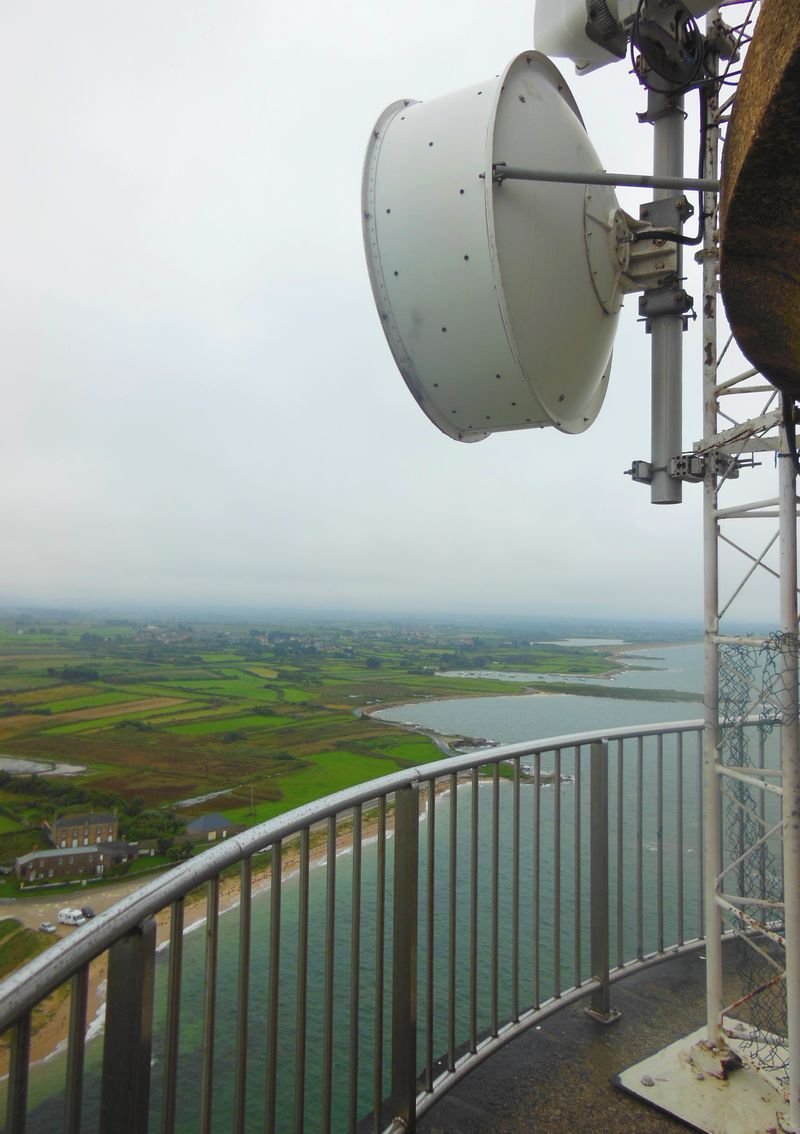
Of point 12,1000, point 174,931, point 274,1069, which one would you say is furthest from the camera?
point 274,1069

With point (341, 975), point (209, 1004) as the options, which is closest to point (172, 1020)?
point (209, 1004)

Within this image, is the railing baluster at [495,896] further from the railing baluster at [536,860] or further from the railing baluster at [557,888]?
the railing baluster at [557,888]

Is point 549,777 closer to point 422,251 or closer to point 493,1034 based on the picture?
point 493,1034

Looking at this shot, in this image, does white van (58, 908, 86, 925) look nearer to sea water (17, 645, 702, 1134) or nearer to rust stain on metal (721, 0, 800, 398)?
sea water (17, 645, 702, 1134)

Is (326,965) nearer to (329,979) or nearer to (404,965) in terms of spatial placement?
(329,979)

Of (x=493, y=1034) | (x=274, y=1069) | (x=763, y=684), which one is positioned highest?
(x=763, y=684)

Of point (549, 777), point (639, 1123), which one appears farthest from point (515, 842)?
point (639, 1123)

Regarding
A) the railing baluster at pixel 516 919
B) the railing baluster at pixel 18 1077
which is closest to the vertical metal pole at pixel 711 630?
the railing baluster at pixel 516 919
